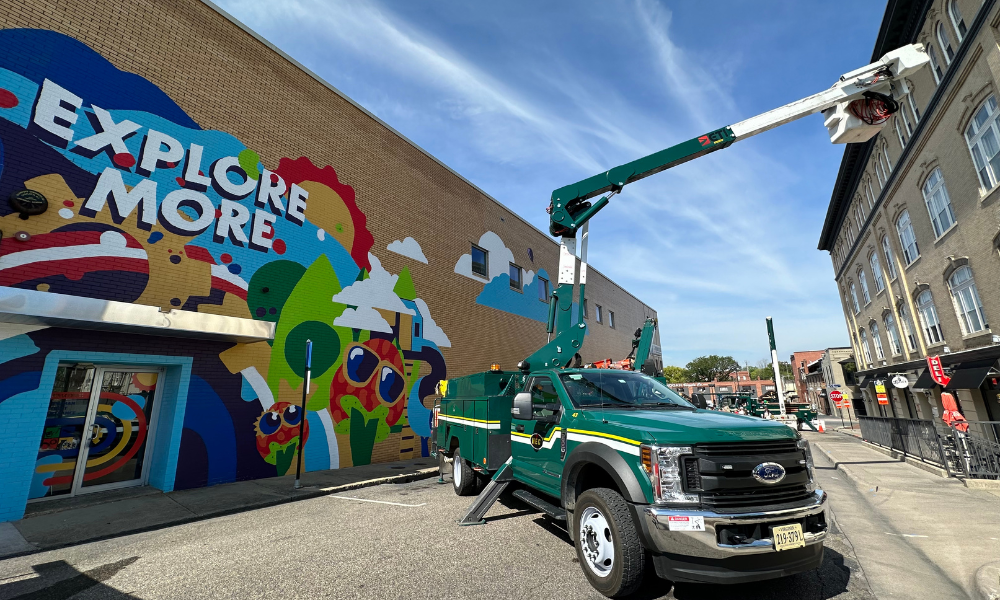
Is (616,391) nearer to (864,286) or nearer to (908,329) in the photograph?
(908,329)

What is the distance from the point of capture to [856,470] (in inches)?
459

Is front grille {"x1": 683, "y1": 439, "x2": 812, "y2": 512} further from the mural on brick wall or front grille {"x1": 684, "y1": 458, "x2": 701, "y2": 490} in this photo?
the mural on brick wall

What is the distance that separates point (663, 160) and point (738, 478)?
6731mm

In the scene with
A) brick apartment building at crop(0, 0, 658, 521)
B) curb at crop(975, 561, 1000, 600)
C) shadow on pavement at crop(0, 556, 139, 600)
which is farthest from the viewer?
brick apartment building at crop(0, 0, 658, 521)

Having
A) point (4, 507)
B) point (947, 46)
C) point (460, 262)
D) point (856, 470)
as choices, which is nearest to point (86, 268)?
point (4, 507)

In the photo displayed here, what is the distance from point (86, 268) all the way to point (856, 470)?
1818cm

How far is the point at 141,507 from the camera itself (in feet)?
25.5

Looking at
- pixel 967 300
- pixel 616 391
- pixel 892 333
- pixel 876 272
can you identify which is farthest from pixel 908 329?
pixel 616 391

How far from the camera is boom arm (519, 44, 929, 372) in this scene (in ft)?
26.1

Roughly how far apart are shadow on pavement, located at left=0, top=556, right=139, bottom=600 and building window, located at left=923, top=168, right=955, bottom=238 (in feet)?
74.5

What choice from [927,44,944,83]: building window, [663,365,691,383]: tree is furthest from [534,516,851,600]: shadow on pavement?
[663,365,691,383]: tree

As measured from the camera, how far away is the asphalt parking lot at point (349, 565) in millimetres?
4230

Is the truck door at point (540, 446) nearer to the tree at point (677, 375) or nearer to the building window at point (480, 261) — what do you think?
the building window at point (480, 261)

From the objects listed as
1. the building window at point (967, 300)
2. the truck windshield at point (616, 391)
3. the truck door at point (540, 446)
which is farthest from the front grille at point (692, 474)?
the building window at point (967, 300)
